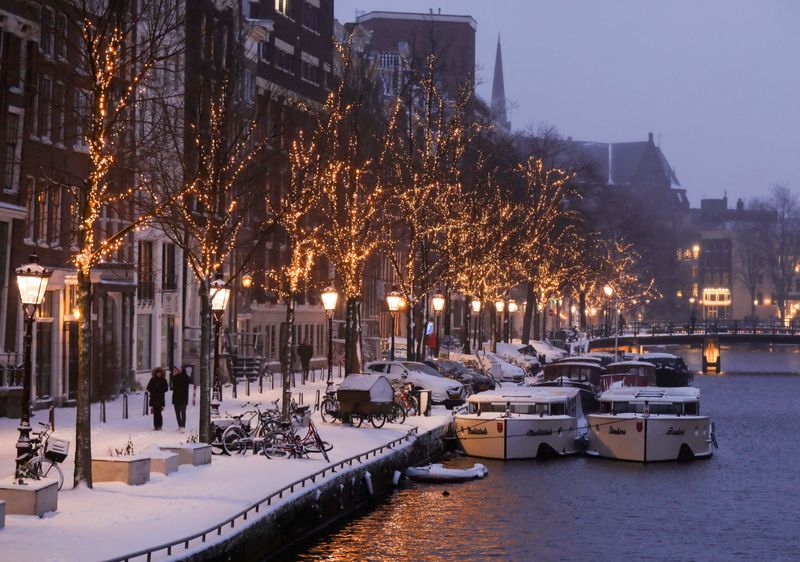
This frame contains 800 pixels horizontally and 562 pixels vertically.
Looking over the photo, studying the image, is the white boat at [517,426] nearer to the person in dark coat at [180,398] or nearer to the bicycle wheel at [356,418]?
the bicycle wheel at [356,418]

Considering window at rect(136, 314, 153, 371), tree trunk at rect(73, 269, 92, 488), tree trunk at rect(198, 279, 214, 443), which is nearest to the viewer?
tree trunk at rect(73, 269, 92, 488)

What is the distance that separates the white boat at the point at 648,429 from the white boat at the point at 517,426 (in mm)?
1050

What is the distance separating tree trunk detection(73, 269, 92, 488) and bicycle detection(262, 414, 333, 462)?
850 centimetres

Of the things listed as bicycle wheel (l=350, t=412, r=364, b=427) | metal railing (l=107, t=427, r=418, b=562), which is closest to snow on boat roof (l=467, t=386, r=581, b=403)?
bicycle wheel (l=350, t=412, r=364, b=427)

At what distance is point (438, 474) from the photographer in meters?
42.1

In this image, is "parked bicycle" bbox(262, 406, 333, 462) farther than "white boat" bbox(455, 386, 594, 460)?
No

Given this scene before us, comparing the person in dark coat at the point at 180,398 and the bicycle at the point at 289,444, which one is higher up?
the person in dark coat at the point at 180,398

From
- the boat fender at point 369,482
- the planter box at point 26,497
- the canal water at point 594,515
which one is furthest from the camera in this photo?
the boat fender at point 369,482

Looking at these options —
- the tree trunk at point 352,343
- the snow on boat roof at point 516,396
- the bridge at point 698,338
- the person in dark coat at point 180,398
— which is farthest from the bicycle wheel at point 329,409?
the bridge at point 698,338

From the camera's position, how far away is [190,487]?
97.0 ft

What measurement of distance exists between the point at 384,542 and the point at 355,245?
30242 mm

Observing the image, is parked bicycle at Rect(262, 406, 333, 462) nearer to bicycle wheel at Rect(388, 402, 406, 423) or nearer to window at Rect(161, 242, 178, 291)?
bicycle wheel at Rect(388, 402, 406, 423)

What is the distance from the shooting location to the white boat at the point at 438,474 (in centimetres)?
4188

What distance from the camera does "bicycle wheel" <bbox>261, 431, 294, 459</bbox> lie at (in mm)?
36375
